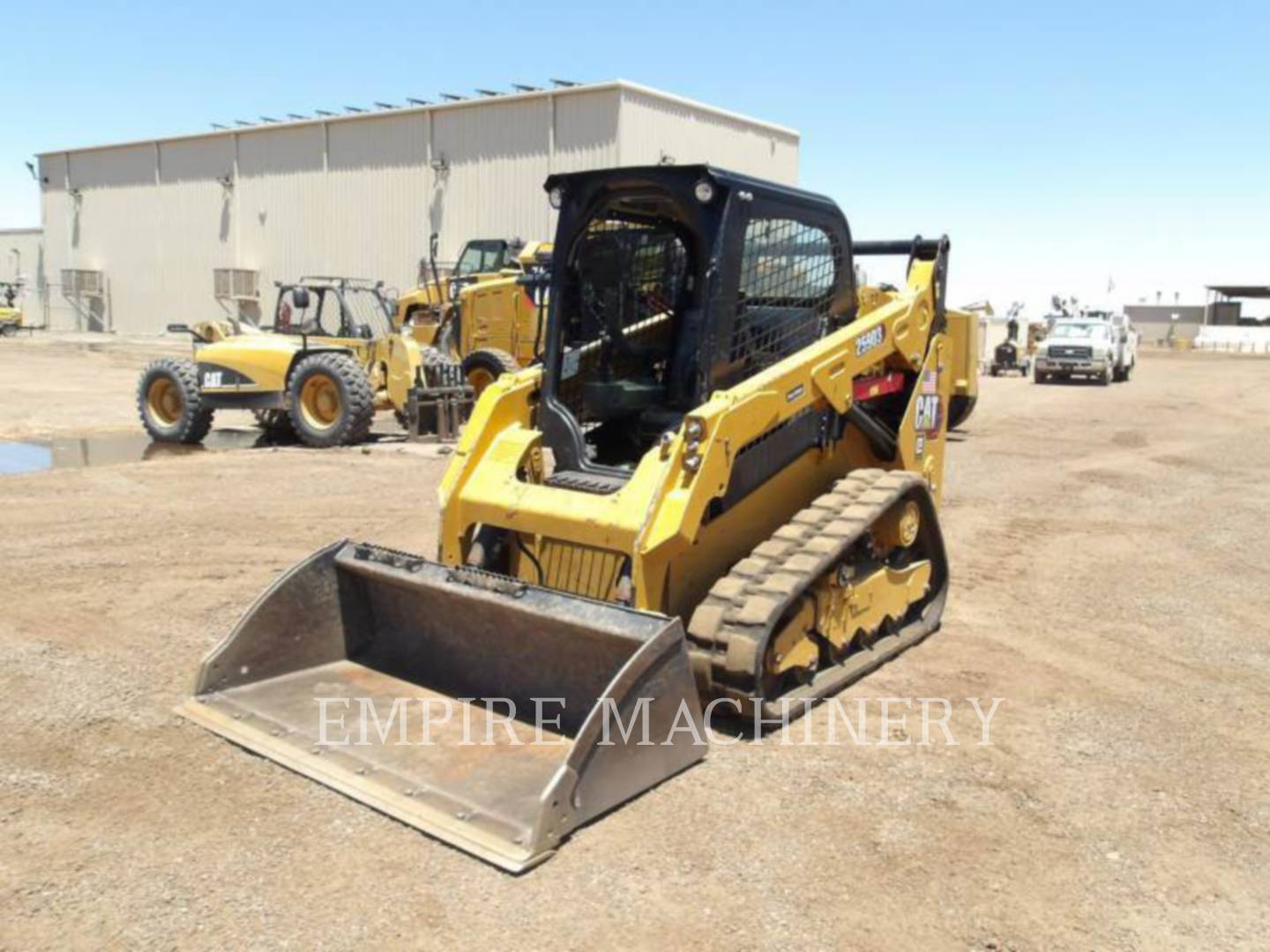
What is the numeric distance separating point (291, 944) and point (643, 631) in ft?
5.04

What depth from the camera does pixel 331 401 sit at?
13.4 meters

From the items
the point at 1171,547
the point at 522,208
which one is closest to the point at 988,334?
the point at 522,208

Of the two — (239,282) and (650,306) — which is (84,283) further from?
(650,306)

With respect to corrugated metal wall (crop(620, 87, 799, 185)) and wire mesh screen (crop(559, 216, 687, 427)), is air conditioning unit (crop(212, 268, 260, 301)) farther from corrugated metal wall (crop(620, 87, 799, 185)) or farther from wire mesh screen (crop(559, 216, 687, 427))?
wire mesh screen (crop(559, 216, 687, 427))

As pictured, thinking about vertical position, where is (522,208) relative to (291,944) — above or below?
above

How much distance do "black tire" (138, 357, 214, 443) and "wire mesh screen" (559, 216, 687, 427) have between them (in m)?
9.56

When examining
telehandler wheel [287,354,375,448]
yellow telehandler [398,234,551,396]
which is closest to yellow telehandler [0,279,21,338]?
yellow telehandler [398,234,551,396]

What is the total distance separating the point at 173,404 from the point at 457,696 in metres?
11.0

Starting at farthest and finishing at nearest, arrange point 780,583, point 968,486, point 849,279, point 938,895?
1. point 968,486
2. point 849,279
3. point 780,583
4. point 938,895

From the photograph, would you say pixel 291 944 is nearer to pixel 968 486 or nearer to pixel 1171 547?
pixel 1171 547

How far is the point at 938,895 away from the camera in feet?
11.2

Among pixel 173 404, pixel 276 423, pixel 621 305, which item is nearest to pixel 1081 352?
pixel 276 423

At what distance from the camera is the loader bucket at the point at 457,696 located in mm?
3719

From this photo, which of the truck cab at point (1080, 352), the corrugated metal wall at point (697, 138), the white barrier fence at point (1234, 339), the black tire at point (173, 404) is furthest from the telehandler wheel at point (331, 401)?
the white barrier fence at point (1234, 339)
